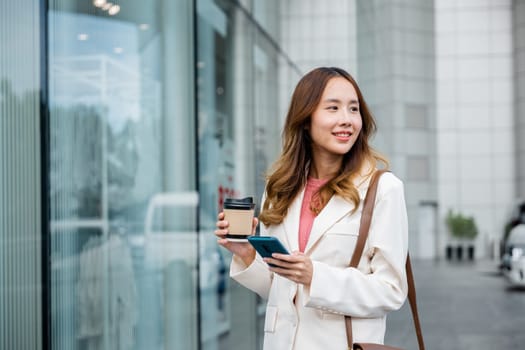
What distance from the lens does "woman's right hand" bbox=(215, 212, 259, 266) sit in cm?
195

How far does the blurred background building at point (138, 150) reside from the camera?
334 cm

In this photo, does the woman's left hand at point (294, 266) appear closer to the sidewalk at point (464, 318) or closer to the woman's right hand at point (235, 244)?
the woman's right hand at point (235, 244)

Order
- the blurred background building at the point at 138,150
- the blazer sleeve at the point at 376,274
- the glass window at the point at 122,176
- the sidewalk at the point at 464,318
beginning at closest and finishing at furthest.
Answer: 1. the blazer sleeve at the point at 376,274
2. the blurred background building at the point at 138,150
3. the glass window at the point at 122,176
4. the sidewalk at the point at 464,318

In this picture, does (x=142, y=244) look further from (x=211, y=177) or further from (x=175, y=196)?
(x=211, y=177)

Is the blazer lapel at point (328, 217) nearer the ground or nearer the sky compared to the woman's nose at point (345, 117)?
nearer the ground

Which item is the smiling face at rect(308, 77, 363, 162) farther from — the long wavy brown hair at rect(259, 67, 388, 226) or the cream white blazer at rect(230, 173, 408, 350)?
the cream white blazer at rect(230, 173, 408, 350)

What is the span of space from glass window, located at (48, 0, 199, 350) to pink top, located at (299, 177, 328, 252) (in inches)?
67.9

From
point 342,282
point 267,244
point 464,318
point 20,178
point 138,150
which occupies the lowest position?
point 464,318

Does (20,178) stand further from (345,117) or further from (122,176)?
(345,117)

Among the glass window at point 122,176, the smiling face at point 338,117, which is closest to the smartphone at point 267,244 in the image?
the smiling face at point 338,117

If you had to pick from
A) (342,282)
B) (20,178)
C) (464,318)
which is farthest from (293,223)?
(464,318)

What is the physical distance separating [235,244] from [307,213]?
0.21 meters

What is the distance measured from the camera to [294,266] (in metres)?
1.77

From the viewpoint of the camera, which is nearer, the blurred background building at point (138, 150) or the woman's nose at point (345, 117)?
the woman's nose at point (345, 117)
